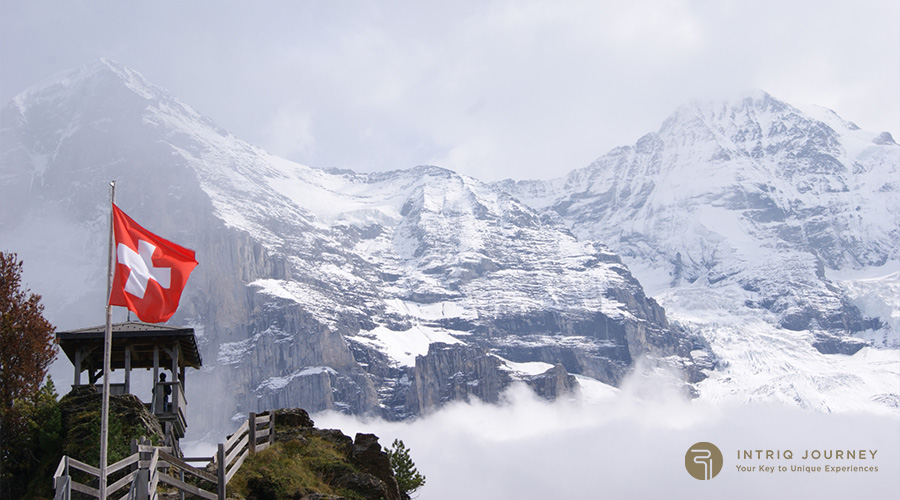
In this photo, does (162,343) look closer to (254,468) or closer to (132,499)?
(254,468)

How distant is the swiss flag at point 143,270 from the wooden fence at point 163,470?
394 centimetres

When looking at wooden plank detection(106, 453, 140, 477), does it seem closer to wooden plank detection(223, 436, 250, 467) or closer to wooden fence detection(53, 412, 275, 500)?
wooden fence detection(53, 412, 275, 500)

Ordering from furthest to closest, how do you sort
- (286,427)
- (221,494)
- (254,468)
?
1. (286,427)
2. (254,468)
3. (221,494)

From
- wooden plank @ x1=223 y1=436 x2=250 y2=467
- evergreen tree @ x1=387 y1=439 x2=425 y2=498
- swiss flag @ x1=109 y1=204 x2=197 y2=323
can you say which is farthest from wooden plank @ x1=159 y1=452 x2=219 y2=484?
evergreen tree @ x1=387 y1=439 x2=425 y2=498

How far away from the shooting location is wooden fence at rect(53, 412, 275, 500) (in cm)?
2945

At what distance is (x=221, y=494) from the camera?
33.3 m

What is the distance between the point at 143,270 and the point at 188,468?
600cm

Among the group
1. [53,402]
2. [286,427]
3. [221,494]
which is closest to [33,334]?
[53,402]

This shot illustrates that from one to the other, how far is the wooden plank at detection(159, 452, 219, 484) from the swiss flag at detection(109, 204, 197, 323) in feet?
13.8

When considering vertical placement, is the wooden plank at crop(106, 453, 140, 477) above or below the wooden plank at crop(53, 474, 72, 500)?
above

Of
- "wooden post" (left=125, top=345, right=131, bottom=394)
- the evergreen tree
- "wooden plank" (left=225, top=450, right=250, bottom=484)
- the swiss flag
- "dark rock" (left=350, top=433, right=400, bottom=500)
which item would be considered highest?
the swiss flag

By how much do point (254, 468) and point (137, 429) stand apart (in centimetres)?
539

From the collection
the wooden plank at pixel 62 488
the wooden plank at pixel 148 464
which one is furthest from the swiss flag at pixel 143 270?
the wooden plank at pixel 62 488

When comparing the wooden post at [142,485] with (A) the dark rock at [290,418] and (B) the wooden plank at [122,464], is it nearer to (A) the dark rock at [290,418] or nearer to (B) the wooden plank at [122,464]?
(B) the wooden plank at [122,464]
